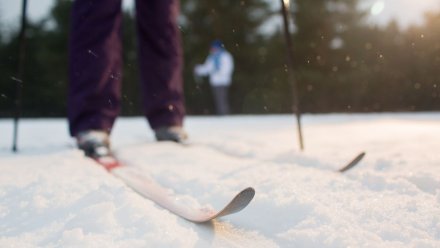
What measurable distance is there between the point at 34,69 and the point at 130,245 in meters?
21.8

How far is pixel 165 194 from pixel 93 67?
83cm

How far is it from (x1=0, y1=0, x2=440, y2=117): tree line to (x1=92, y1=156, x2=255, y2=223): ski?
1305 centimetres

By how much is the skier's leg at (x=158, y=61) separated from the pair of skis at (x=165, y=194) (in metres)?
0.50

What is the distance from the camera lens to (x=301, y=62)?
16641mm

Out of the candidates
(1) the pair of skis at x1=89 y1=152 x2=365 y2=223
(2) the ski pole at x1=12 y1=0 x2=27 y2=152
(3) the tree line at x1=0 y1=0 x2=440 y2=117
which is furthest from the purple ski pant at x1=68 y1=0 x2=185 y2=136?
(3) the tree line at x1=0 y1=0 x2=440 y2=117

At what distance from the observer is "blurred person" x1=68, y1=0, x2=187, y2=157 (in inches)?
65.1

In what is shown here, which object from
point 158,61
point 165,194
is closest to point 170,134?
point 158,61

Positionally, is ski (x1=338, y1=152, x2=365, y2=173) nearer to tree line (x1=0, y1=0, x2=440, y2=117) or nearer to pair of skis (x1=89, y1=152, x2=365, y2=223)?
pair of skis (x1=89, y1=152, x2=365, y2=223)

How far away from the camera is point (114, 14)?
1.75 meters

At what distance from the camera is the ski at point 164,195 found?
803 millimetres

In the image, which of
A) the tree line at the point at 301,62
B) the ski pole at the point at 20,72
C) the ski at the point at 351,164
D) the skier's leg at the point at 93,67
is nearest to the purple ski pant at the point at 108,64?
the skier's leg at the point at 93,67

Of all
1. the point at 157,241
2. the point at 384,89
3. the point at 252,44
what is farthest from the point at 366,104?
the point at 157,241

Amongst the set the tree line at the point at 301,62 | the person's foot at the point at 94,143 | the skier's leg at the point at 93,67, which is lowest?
the person's foot at the point at 94,143

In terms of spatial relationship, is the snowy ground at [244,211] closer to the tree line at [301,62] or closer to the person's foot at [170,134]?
the person's foot at [170,134]
